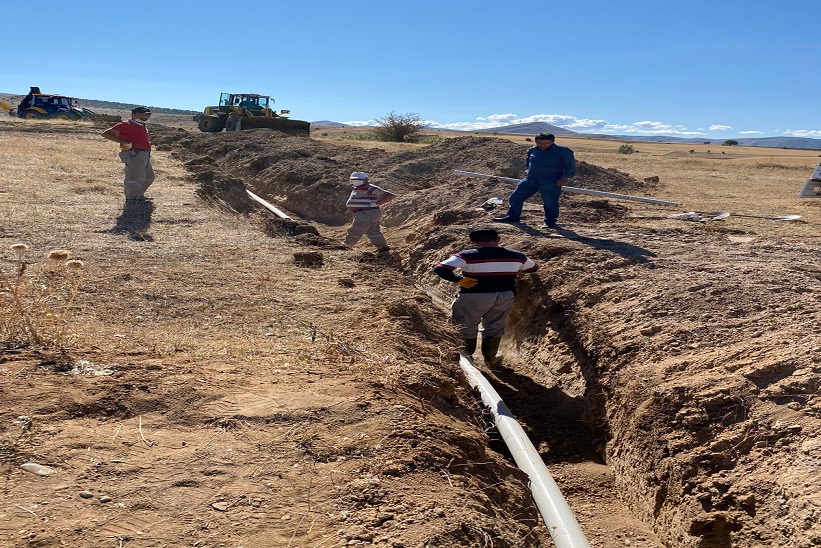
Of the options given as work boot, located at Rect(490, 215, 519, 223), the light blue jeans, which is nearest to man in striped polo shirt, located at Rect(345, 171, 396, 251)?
work boot, located at Rect(490, 215, 519, 223)

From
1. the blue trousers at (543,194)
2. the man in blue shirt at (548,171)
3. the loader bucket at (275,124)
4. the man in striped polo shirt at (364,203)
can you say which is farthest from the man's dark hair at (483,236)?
the loader bucket at (275,124)

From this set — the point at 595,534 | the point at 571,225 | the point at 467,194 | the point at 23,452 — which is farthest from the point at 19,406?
the point at 467,194

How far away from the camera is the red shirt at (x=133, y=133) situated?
1143 centimetres

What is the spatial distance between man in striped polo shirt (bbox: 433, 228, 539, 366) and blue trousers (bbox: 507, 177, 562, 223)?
9.85 feet

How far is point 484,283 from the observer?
21.2 ft

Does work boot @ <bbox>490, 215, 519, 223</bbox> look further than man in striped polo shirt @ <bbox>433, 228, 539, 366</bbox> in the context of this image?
Yes

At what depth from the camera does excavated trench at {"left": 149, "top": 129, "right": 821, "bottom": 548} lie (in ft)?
13.0

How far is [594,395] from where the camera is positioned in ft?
19.2

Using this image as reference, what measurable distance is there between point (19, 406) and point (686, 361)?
4625 millimetres

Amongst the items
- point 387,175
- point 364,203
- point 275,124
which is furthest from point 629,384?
point 275,124

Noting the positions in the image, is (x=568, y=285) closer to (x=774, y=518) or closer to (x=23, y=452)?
(x=774, y=518)

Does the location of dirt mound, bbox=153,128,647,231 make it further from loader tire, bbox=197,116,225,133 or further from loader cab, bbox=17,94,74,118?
loader cab, bbox=17,94,74,118

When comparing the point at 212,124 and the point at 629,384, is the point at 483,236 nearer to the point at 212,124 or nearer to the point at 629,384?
the point at 629,384

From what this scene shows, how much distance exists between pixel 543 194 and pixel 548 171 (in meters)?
0.41
